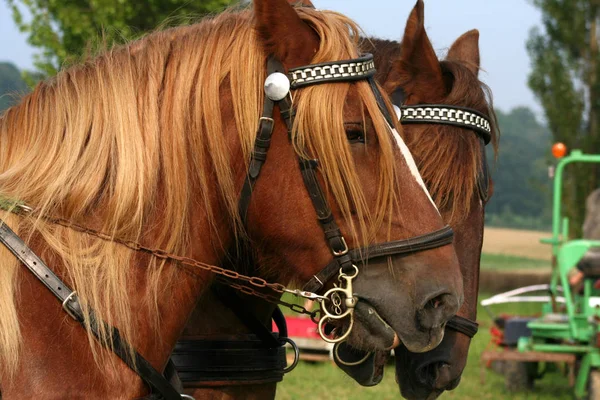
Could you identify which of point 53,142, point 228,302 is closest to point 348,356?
point 228,302

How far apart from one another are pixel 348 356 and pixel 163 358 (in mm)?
817

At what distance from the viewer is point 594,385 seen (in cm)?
716

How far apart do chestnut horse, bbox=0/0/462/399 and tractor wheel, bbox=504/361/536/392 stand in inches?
265

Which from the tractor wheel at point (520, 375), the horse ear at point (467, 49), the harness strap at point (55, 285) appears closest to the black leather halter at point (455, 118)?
the horse ear at point (467, 49)

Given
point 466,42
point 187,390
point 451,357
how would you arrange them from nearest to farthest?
point 187,390
point 451,357
point 466,42

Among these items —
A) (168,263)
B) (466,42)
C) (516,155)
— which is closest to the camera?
(168,263)

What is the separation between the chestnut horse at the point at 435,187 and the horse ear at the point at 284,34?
1.56 feet

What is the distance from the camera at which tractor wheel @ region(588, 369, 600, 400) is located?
7090mm

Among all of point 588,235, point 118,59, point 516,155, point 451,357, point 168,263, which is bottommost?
point 516,155

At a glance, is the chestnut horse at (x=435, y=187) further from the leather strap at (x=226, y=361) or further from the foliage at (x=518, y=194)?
the foliage at (x=518, y=194)

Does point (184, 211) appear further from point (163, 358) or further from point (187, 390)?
point (187, 390)

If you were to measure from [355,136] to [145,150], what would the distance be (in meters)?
0.57

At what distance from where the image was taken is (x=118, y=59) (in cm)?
239

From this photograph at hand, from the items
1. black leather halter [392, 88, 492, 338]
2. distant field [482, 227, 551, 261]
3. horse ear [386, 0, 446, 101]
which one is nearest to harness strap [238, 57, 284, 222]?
black leather halter [392, 88, 492, 338]
